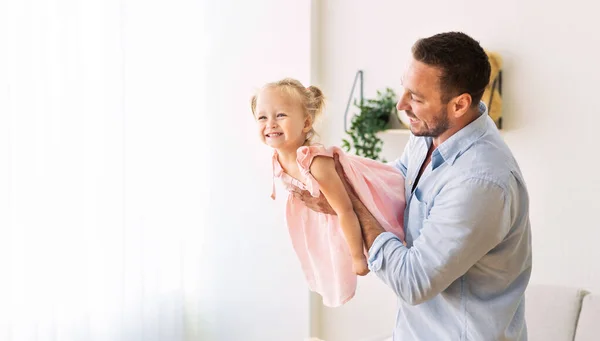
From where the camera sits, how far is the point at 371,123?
3199 mm

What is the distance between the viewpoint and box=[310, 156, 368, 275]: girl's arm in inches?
63.5

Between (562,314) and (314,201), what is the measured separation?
1245 millimetres

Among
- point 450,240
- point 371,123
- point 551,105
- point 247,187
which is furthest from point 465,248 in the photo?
point 247,187

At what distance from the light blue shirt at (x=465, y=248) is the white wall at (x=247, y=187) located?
191cm

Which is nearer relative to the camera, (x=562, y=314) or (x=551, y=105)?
(x=562, y=314)

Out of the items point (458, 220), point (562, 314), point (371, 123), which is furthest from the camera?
point (371, 123)

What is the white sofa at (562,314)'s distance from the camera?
2.40 m

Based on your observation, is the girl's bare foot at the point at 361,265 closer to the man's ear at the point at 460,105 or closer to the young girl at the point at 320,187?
the young girl at the point at 320,187

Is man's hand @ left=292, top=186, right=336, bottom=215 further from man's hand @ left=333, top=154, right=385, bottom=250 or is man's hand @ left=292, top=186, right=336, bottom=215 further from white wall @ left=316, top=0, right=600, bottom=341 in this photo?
white wall @ left=316, top=0, right=600, bottom=341

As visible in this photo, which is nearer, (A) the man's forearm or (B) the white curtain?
(A) the man's forearm

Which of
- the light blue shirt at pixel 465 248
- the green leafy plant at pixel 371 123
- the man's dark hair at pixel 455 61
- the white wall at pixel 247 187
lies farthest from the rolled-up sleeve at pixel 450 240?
the white wall at pixel 247 187

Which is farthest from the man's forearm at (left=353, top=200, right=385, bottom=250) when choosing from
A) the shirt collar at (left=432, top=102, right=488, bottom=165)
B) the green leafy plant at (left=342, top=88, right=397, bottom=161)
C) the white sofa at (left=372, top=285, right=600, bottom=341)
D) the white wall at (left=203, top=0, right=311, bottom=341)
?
the white wall at (left=203, top=0, right=311, bottom=341)

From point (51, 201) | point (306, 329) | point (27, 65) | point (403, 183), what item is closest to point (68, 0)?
point (27, 65)

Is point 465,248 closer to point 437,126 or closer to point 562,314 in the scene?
point 437,126
